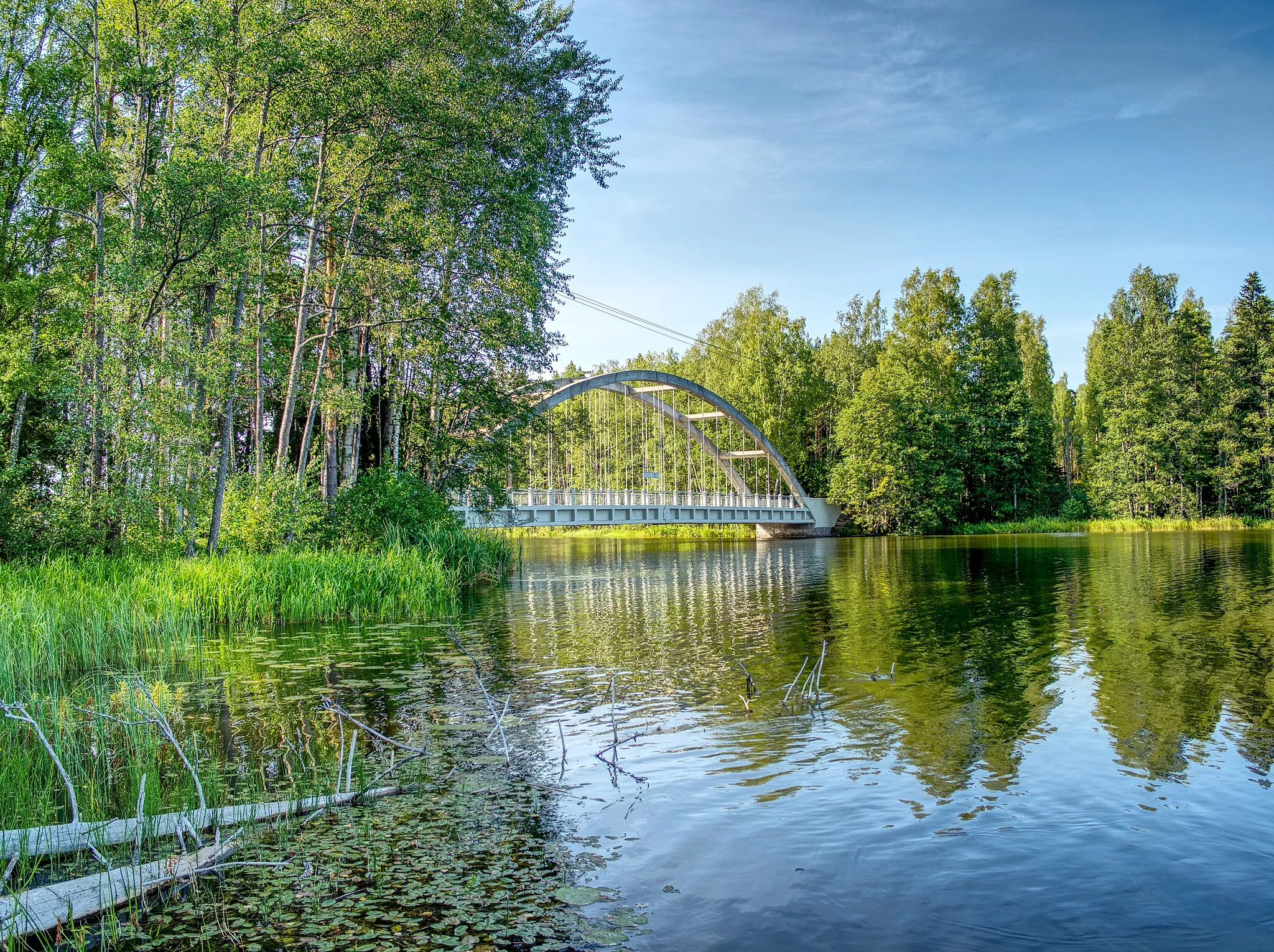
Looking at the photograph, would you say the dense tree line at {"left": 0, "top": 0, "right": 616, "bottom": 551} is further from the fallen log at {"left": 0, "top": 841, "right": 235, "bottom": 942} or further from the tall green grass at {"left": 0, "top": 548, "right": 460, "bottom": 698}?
the fallen log at {"left": 0, "top": 841, "right": 235, "bottom": 942}

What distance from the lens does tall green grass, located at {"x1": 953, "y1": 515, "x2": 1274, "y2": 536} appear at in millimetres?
49094

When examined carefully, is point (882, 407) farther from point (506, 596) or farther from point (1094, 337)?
point (506, 596)

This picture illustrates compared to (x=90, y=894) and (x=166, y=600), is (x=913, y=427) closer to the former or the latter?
(x=166, y=600)

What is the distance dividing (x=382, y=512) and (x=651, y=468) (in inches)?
1803

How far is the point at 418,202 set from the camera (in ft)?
59.5

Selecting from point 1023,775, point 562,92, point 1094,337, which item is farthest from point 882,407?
point 1023,775

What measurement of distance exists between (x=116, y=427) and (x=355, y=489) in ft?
18.9

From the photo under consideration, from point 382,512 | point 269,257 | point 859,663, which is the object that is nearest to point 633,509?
point 382,512

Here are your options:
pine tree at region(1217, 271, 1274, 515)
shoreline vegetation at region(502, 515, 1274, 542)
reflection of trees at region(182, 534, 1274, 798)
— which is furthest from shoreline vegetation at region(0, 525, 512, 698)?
pine tree at region(1217, 271, 1274, 515)

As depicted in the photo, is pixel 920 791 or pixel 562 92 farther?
pixel 562 92

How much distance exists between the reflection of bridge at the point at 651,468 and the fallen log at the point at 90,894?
18296mm

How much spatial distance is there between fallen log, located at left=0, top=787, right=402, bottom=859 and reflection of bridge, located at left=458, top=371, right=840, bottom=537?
693 inches

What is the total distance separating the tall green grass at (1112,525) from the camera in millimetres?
49094

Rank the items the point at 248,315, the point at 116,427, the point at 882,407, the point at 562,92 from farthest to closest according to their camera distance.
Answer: the point at 882,407
the point at 562,92
the point at 248,315
the point at 116,427
